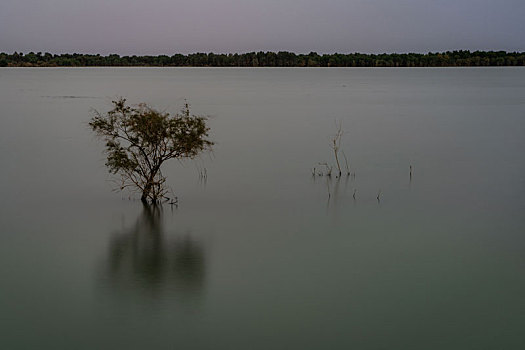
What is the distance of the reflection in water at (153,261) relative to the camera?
7.64 meters

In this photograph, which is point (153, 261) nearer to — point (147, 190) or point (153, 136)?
point (153, 136)

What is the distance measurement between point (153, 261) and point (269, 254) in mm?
1541

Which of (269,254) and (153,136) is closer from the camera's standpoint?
(269,254)

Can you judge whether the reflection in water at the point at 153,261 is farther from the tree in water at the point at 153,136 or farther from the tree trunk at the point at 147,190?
the tree in water at the point at 153,136

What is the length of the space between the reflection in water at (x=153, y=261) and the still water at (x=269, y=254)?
0.10 feet

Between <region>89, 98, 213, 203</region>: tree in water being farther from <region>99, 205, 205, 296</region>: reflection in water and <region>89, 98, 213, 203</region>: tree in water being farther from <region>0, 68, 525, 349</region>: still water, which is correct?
<region>99, 205, 205, 296</region>: reflection in water

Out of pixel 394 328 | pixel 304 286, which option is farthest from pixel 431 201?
pixel 394 328

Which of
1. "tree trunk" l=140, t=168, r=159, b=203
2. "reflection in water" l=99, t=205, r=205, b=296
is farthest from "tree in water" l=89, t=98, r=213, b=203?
"reflection in water" l=99, t=205, r=205, b=296

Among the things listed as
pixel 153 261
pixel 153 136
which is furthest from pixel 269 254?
pixel 153 136

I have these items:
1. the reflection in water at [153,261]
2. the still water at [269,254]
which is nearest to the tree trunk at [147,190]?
the still water at [269,254]

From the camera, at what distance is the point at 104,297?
7301 millimetres

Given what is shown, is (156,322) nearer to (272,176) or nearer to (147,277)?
(147,277)

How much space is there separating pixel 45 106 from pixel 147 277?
85.6ft

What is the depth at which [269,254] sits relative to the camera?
29.1ft
